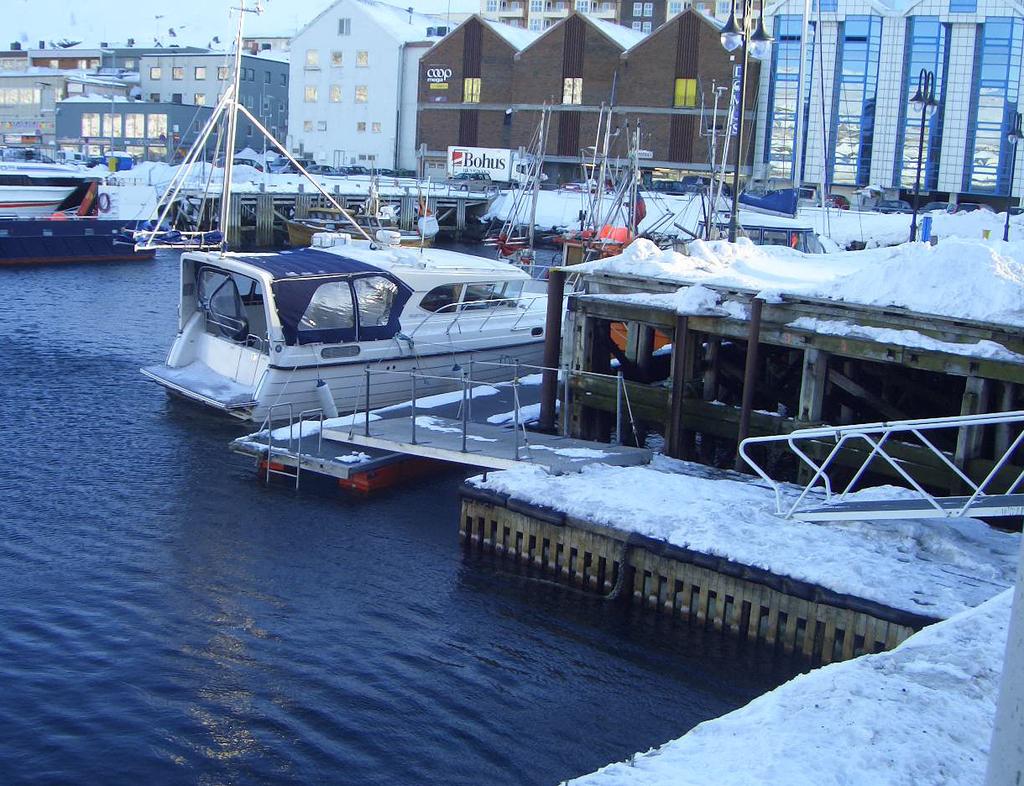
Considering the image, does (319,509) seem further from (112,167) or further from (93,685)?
(112,167)

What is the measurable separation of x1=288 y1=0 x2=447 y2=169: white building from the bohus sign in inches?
111

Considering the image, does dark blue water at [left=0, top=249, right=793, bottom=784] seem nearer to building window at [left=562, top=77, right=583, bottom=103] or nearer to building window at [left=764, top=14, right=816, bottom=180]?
building window at [left=764, top=14, right=816, bottom=180]

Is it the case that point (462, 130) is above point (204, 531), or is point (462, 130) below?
above

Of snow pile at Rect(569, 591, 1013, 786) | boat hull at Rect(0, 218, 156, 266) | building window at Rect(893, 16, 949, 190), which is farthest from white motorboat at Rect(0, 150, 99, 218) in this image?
snow pile at Rect(569, 591, 1013, 786)

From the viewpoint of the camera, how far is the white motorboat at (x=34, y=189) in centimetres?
4812

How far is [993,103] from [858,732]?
6277cm

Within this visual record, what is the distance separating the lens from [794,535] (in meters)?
11.6

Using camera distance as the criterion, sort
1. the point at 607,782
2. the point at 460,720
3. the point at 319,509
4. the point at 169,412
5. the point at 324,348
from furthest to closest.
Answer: the point at 169,412
the point at 324,348
the point at 319,509
the point at 460,720
the point at 607,782

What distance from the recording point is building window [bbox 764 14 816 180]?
6494cm

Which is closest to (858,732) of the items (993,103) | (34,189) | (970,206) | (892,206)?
(34,189)

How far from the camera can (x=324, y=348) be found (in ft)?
61.1

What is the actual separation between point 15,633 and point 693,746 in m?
7.13

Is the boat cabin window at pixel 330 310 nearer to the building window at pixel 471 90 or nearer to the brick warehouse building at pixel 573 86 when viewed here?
the brick warehouse building at pixel 573 86

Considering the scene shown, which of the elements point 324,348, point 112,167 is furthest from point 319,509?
point 112,167
